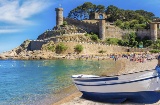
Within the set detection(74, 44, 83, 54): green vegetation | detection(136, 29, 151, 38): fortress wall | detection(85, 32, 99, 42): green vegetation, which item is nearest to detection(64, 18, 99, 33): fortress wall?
detection(85, 32, 99, 42): green vegetation

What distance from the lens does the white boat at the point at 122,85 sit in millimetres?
11256

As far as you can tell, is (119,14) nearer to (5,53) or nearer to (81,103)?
(5,53)

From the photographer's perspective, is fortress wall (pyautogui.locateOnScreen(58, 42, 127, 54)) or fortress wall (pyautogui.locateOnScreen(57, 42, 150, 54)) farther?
fortress wall (pyautogui.locateOnScreen(58, 42, 127, 54))

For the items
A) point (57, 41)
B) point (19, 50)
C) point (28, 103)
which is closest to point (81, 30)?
point (57, 41)

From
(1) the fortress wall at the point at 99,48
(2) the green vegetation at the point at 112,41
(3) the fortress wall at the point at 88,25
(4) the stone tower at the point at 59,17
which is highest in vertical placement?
(4) the stone tower at the point at 59,17

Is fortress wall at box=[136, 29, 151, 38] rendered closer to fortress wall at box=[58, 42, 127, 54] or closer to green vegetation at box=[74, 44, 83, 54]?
fortress wall at box=[58, 42, 127, 54]

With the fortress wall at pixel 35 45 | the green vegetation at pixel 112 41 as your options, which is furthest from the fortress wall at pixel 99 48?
the fortress wall at pixel 35 45

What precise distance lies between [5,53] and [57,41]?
19879 millimetres

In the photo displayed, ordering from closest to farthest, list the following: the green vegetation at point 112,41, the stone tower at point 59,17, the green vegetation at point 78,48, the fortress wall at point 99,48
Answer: the green vegetation at point 78,48
the fortress wall at point 99,48
the green vegetation at point 112,41
the stone tower at point 59,17

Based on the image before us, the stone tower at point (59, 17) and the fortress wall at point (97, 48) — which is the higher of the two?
the stone tower at point (59, 17)

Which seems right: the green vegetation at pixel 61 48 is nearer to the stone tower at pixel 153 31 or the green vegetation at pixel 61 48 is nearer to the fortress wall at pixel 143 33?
the fortress wall at pixel 143 33

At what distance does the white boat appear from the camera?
443 inches

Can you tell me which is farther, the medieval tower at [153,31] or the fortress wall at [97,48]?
the medieval tower at [153,31]

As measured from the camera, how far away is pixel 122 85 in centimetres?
1174
